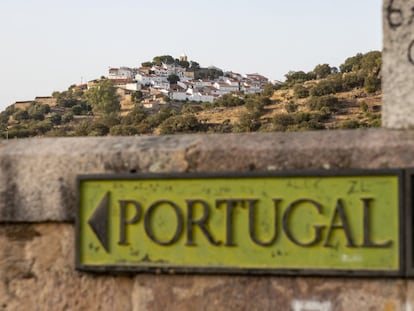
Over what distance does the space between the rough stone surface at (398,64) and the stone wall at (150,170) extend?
73mm

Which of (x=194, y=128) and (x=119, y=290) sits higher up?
(x=194, y=128)

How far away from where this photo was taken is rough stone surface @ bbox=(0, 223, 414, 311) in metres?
2.33

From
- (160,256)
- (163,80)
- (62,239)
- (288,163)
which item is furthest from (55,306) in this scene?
(163,80)

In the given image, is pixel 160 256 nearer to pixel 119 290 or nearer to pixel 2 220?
pixel 119 290

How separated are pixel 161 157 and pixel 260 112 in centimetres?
5091

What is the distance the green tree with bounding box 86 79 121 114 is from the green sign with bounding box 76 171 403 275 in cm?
6687

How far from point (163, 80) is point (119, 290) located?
91.1 m

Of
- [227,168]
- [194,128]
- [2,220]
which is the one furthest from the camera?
[194,128]

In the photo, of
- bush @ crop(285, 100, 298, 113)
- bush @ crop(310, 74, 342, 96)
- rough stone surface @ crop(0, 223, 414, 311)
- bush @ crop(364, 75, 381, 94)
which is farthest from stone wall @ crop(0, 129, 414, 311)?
bush @ crop(310, 74, 342, 96)

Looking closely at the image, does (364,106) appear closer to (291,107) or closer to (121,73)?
(291,107)

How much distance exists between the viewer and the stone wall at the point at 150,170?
2336 millimetres

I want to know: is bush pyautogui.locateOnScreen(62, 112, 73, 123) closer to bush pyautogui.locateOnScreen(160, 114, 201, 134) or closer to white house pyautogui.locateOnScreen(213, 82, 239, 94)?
A: bush pyautogui.locateOnScreen(160, 114, 201, 134)

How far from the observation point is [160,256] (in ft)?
8.17

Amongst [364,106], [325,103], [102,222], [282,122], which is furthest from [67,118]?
[102,222]
